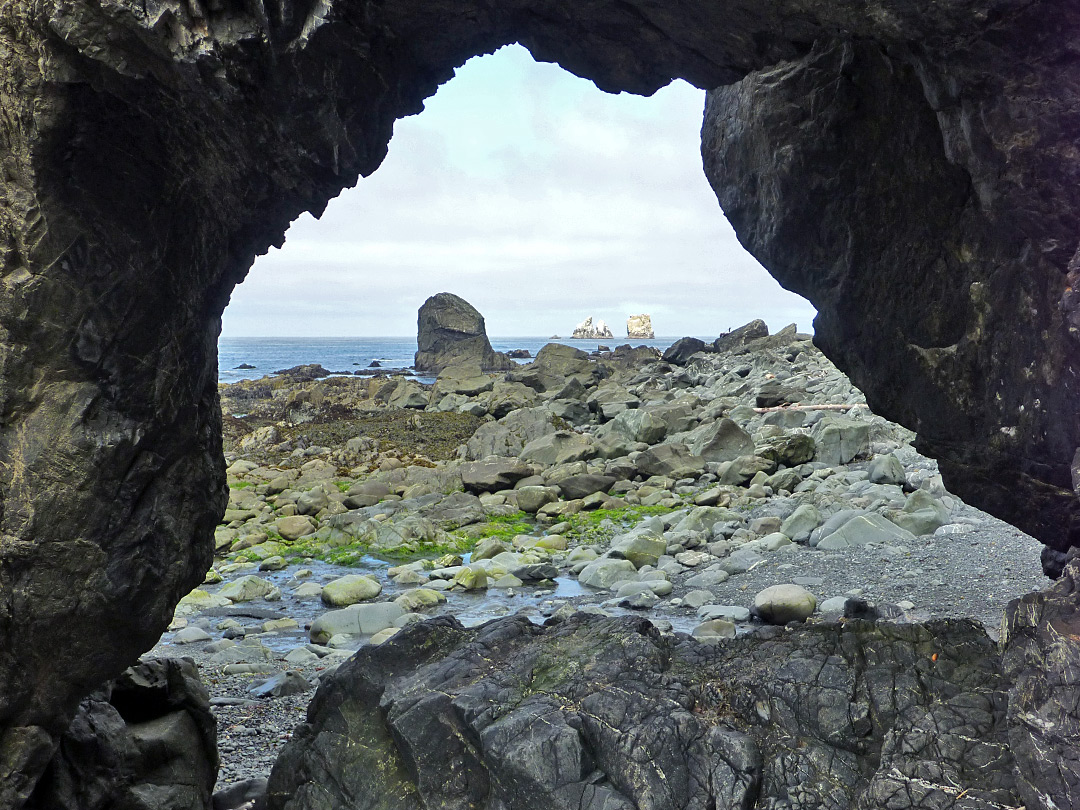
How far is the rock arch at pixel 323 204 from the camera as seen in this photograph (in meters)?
4.61

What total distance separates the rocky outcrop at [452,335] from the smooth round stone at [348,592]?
2251 inches

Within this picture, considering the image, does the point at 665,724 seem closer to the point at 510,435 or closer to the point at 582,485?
the point at 582,485

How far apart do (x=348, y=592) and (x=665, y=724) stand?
984 cm

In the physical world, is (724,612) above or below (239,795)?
above

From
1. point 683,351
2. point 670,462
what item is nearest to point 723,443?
point 670,462

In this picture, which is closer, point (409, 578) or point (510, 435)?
point (409, 578)

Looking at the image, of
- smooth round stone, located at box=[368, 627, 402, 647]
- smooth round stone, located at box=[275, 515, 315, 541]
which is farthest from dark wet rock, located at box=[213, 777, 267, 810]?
smooth round stone, located at box=[275, 515, 315, 541]

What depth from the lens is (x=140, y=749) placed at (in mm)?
6688

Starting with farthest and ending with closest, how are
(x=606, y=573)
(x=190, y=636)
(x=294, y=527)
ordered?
(x=294, y=527)
(x=606, y=573)
(x=190, y=636)

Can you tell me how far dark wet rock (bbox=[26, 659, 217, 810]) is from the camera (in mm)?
6191

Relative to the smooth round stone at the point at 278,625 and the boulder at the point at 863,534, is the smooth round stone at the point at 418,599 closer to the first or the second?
the smooth round stone at the point at 278,625

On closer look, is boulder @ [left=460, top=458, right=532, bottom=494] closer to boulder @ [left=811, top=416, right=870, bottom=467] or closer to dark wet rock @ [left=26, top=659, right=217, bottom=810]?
boulder @ [left=811, top=416, right=870, bottom=467]

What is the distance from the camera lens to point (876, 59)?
5.63m

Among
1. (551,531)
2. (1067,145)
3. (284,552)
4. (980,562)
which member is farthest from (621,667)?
(284,552)
